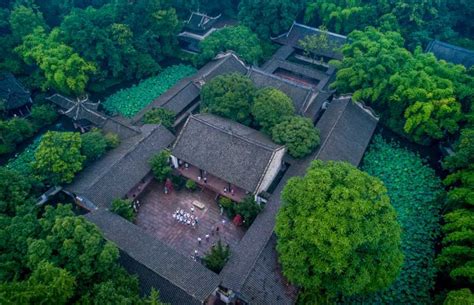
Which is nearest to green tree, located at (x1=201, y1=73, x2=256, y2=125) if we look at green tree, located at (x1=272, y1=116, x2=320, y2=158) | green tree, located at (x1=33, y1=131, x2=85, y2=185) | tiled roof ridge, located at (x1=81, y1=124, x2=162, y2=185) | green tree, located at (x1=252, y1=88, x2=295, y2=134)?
green tree, located at (x1=252, y1=88, x2=295, y2=134)

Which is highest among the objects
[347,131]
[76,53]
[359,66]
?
[359,66]

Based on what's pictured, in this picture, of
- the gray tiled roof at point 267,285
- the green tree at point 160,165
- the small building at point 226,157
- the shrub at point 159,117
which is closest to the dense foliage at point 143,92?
the shrub at point 159,117

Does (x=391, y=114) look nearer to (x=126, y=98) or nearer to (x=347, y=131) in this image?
(x=347, y=131)

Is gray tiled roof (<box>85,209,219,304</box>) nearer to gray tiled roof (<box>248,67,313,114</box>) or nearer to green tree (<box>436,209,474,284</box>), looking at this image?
green tree (<box>436,209,474,284</box>)

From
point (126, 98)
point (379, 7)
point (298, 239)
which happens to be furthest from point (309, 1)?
point (298, 239)

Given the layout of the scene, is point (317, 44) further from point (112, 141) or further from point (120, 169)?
point (120, 169)
